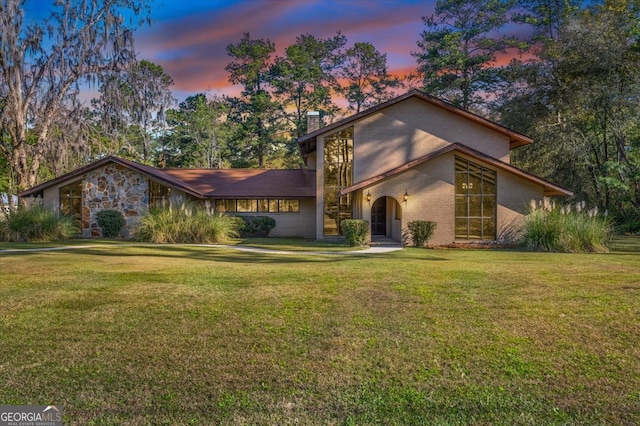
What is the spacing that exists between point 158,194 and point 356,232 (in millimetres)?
11031

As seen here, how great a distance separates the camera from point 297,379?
3914 mm

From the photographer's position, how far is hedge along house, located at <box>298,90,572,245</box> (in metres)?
17.0

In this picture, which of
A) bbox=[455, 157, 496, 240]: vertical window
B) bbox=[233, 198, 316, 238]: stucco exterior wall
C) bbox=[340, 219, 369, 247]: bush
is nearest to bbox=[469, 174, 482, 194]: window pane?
bbox=[455, 157, 496, 240]: vertical window

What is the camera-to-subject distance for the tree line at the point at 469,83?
22234 mm

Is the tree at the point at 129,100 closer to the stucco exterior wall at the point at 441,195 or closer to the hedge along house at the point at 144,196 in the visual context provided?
the hedge along house at the point at 144,196

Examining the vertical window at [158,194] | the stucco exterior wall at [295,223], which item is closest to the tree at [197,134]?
the vertical window at [158,194]

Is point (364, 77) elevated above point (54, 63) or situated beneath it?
elevated above

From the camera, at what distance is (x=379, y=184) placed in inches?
683

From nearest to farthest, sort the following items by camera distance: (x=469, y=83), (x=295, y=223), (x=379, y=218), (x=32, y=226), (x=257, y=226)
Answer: (x=32, y=226)
(x=257, y=226)
(x=295, y=223)
(x=379, y=218)
(x=469, y=83)

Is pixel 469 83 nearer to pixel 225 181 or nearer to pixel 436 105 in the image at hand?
pixel 436 105

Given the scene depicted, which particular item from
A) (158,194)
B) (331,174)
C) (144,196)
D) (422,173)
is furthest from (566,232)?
(144,196)

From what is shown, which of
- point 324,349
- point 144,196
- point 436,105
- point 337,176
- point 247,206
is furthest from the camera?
point 247,206

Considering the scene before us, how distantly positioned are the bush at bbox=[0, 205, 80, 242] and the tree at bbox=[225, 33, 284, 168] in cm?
2211

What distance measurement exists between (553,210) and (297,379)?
14.3m
